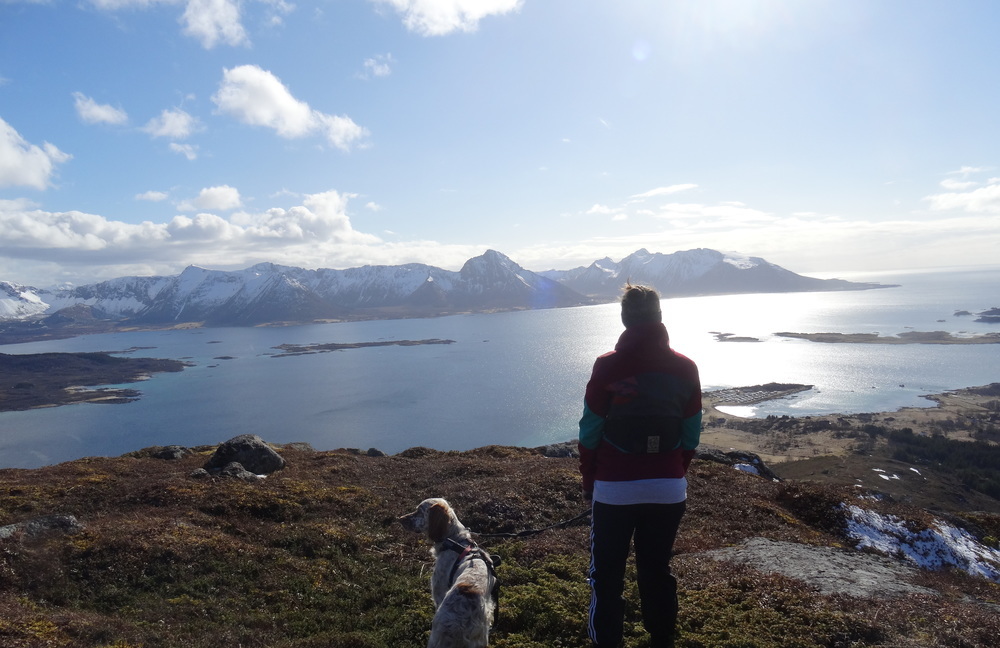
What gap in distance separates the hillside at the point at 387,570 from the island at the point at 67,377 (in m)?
129

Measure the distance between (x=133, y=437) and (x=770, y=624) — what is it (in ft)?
338

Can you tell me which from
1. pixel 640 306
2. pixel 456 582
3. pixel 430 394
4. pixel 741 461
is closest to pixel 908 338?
pixel 430 394

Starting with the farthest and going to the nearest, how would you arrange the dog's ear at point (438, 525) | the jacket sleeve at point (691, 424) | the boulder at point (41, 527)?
the boulder at point (41, 527)
the dog's ear at point (438, 525)
the jacket sleeve at point (691, 424)

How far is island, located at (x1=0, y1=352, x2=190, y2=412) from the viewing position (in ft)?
405

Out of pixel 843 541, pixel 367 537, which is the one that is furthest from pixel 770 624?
pixel 367 537

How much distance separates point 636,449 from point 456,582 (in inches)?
107

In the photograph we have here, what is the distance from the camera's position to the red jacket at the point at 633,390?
4789mm

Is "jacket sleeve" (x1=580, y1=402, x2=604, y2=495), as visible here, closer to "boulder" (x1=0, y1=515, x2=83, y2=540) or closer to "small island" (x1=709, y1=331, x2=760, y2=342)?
"boulder" (x1=0, y1=515, x2=83, y2=540)

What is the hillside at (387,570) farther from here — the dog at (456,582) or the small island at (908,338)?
the small island at (908,338)

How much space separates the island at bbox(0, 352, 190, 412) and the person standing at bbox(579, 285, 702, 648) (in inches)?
5544

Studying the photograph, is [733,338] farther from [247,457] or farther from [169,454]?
[247,457]

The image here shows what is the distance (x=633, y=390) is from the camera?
4773 mm

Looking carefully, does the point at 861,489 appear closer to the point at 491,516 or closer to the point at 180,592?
the point at 491,516

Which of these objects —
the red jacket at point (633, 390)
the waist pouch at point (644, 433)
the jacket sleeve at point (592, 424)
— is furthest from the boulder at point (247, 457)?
the waist pouch at point (644, 433)
